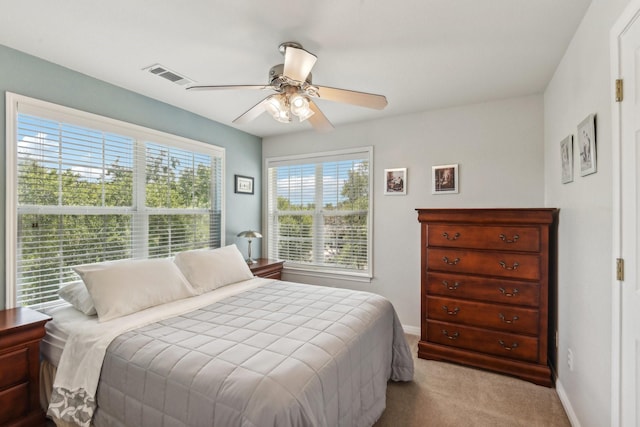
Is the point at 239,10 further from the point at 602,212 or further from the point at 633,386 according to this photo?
the point at 633,386

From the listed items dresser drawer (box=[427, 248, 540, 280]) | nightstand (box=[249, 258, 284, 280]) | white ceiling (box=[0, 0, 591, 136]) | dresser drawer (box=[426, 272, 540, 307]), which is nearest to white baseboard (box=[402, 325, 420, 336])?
dresser drawer (box=[426, 272, 540, 307])

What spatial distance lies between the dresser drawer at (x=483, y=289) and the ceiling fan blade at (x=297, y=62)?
2054 millimetres

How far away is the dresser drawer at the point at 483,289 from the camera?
8.01ft

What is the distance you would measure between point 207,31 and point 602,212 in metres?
2.41

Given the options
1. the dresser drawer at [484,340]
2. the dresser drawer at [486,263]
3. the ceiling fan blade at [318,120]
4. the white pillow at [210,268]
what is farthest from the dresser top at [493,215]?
the white pillow at [210,268]

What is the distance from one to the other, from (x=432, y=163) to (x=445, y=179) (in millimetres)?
229

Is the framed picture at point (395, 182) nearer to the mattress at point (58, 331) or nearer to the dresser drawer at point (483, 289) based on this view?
the dresser drawer at point (483, 289)

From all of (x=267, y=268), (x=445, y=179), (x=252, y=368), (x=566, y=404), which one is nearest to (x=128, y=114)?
(x=267, y=268)

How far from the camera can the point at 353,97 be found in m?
2.03

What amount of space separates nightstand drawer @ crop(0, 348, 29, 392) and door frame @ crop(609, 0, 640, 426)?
307cm

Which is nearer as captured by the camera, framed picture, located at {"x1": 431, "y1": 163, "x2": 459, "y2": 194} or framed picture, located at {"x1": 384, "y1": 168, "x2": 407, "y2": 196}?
framed picture, located at {"x1": 431, "y1": 163, "x2": 459, "y2": 194}

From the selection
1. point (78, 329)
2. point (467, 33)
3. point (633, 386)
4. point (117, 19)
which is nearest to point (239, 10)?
point (117, 19)

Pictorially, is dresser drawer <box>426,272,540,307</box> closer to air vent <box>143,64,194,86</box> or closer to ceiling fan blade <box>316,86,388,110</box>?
ceiling fan blade <box>316,86,388,110</box>

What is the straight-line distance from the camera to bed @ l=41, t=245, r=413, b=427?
1.27 metres
